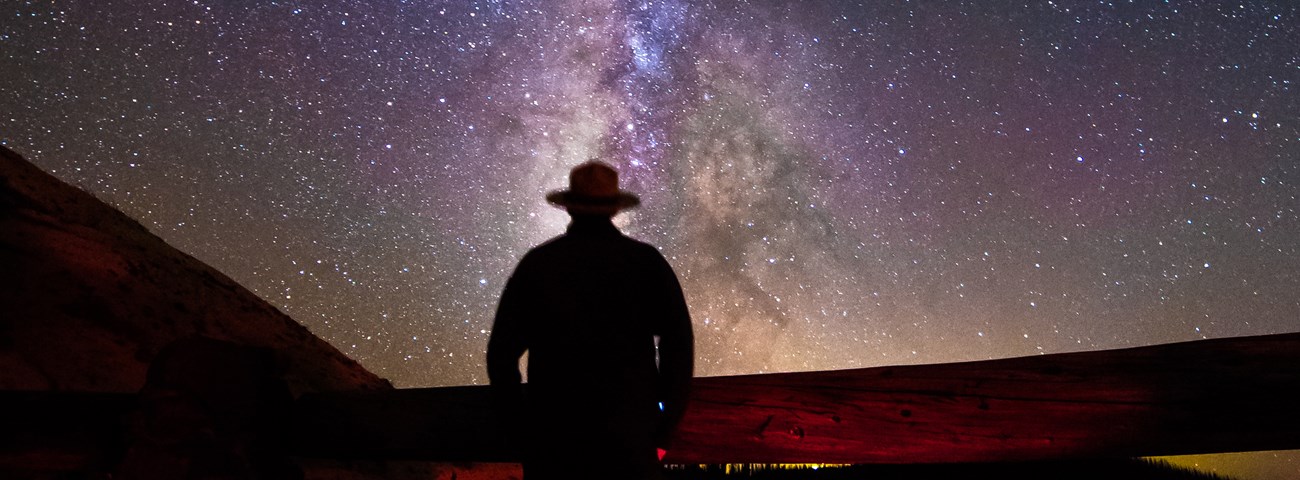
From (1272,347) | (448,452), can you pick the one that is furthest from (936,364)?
(448,452)

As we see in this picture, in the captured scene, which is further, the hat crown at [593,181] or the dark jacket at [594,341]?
the hat crown at [593,181]

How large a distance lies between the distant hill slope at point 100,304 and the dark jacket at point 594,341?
505 centimetres

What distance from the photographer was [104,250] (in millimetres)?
12688

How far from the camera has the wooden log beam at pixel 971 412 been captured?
2387mm

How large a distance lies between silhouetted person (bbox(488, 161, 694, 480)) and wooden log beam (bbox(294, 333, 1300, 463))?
12 cm

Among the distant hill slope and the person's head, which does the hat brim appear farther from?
the distant hill slope

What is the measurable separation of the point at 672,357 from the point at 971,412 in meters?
1.22

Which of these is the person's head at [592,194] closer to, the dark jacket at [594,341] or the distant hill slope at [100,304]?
the dark jacket at [594,341]

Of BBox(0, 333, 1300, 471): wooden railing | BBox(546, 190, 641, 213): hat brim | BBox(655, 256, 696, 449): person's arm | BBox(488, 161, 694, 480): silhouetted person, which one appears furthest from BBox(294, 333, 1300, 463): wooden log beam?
BBox(546, 190, 641, 213): hat brim

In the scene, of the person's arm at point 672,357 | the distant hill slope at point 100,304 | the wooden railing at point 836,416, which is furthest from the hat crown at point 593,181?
the distant hill slope at point 100,304

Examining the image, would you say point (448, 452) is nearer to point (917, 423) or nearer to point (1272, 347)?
point (917, 423)

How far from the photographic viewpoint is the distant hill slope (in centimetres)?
886

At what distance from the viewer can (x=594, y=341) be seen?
2266mm

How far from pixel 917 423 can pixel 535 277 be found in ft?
5.26
